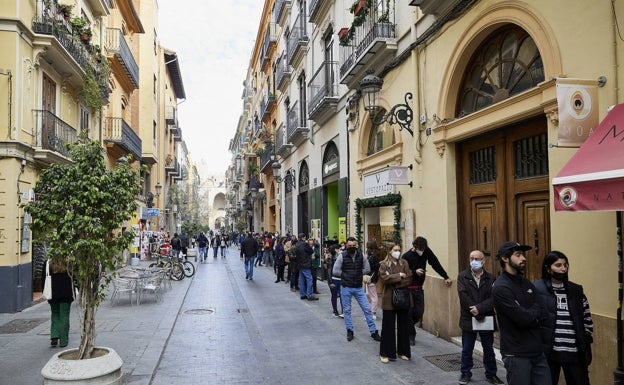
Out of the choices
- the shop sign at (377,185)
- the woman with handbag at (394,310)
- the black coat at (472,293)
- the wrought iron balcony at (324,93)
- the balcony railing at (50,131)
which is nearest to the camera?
the black coat at (472,293)

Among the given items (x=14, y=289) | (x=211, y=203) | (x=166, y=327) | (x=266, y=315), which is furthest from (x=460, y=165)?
(x=211, y=203)

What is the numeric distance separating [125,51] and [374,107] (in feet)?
55.5

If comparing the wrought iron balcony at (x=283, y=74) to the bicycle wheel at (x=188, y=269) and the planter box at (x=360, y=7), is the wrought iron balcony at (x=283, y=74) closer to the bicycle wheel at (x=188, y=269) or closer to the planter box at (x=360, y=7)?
the bicycle wheel at (x=188, y=269)

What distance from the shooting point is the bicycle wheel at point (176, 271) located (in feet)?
61.8

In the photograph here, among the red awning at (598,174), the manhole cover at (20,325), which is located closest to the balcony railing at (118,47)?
the manhole cover at (20,325)

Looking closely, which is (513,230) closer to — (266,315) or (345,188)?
(266,315)

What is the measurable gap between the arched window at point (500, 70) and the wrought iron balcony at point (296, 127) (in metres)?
11.8

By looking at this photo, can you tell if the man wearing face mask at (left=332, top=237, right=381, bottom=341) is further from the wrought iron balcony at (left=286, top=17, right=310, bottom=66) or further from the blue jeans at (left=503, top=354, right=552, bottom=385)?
the wrought iron balcony at (left=286, top=17, right=310, bottom=66)

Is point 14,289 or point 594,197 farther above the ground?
point 594,197

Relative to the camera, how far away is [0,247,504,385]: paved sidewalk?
6613 millimetres

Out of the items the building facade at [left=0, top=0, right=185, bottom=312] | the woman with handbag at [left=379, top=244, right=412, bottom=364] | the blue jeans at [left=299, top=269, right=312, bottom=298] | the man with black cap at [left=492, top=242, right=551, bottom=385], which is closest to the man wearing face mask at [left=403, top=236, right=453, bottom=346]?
the woman with handbag at [left=379, top=244, right=412, bottom=364]

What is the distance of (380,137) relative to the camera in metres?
12.5

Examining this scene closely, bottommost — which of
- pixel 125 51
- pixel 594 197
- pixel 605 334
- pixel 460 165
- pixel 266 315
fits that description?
pixel 266 315

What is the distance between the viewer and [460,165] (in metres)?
8.76
